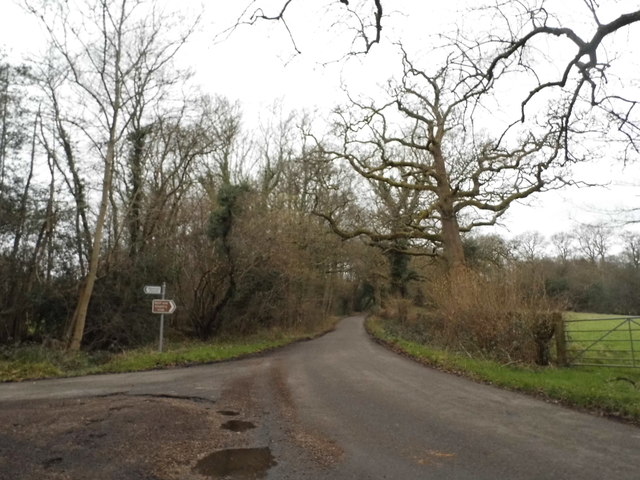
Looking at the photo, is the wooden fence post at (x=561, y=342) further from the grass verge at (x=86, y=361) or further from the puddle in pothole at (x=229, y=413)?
the grass verge at (x=86, y=361)

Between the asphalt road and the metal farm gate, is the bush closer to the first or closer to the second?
the metal farm gate

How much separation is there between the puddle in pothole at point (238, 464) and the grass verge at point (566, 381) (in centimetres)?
554

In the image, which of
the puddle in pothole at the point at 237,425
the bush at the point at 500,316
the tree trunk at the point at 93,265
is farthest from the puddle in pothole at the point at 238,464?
the tree trunk at the point at 93,265

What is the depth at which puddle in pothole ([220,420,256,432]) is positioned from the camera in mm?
7121

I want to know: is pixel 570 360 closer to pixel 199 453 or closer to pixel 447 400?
pixel 447 400

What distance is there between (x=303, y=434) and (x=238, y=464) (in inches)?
57.7

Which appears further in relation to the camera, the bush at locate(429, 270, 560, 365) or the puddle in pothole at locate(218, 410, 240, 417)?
the bush at locate(429, 270, 560, 365)

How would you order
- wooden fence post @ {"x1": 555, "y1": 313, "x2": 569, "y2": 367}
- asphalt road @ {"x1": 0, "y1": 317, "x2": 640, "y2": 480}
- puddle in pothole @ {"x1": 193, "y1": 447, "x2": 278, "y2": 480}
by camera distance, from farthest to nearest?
wooden fence post @ {"x1": 555, "y1": 313, "x2": 569, "y2": 367} < asphalt road @ {"x1": 0, "y1": 317, "x2": 640, "y2": 480} < puddle in pothole @ {"x1": 193, "y1": 447, "x2": 278, "y2": 480}

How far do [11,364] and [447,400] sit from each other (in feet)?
40.1

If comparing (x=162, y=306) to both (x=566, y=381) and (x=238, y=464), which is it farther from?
(x=566, y=381)

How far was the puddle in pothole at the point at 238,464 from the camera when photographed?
5.21 metres

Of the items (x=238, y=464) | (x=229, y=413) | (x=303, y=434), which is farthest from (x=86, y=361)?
(x=238, y=464)

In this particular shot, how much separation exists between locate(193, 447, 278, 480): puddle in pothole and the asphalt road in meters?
0.02

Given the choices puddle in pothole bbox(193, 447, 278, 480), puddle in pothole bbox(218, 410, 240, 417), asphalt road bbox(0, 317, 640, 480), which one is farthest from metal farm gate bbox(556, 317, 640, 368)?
puddle in pothole bbox(193, 447, 278, 480)
